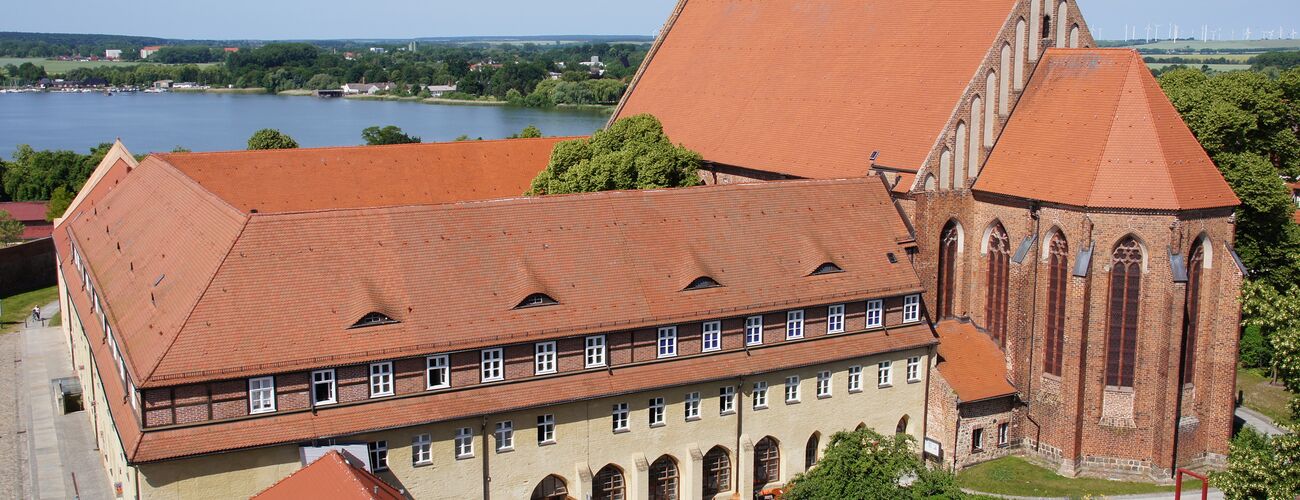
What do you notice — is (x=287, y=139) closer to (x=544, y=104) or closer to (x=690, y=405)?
(x=690, y=405)

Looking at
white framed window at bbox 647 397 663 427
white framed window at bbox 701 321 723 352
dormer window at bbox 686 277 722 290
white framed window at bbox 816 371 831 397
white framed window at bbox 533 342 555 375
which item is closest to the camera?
white framed window at bbox 533 342 555 375

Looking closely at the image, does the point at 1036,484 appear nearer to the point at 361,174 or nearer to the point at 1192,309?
the point at 1192,309

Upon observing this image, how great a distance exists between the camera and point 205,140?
13025cm

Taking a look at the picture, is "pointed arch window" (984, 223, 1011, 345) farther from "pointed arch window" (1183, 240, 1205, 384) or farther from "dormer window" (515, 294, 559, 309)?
"dormer window" (515, 294, 559, 309)

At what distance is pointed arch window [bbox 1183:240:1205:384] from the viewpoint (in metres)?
33.0

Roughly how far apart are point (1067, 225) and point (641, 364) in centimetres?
1306

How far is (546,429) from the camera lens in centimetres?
2822

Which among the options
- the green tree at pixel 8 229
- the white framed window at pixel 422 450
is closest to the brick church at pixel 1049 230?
the white framed window at pixel 422 450

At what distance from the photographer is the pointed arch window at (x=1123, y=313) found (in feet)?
107

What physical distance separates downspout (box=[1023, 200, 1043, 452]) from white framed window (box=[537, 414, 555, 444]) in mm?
15010

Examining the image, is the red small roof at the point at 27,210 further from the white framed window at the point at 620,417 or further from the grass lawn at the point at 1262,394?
the grass lawn at the point at 1262,394

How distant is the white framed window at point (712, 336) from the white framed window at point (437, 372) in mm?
6807

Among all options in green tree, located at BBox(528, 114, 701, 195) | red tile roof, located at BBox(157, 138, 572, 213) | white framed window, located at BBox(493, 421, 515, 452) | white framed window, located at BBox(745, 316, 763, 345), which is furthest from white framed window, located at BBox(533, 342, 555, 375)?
red tile roof, located at BBox(157, 138, 572, 213)

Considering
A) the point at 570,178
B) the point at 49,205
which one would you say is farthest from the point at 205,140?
the point at 570,178
